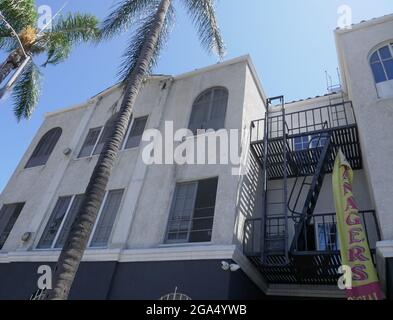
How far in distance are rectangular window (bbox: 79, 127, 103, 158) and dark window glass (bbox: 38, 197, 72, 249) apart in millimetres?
2041

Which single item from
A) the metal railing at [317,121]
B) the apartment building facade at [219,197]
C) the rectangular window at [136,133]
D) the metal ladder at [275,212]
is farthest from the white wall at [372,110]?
the rectangular window at [136,133]

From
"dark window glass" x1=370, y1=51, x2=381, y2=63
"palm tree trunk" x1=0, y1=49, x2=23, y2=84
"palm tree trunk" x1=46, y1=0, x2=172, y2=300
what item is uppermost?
"palm tree trunk" x1=0, y1=49, x2=23, y2=84

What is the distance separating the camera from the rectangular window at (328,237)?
9.42 meters

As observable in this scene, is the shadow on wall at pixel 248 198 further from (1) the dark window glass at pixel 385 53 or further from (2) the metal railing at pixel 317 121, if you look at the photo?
(1) the dark window glass at pixel 385 53

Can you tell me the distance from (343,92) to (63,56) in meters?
11.9

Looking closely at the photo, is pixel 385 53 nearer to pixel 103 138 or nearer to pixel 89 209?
pixel 89 209

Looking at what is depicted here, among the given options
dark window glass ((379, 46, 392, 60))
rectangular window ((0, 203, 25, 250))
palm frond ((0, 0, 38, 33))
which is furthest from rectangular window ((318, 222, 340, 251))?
palm frond ((0, 0, 38, 33))

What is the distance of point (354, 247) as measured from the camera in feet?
22.5

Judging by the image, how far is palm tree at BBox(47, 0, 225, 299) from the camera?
5.70m

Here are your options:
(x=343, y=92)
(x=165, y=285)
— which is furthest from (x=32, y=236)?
(x=343, y=92)

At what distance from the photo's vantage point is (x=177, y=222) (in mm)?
9242

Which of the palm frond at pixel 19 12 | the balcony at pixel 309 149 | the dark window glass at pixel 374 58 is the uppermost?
the palm frond at pixel 19 12

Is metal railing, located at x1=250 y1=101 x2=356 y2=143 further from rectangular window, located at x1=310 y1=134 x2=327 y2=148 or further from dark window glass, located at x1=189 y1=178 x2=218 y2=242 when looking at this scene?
dark window glass, located at x1=189 y1=178 x2=218 y2=242

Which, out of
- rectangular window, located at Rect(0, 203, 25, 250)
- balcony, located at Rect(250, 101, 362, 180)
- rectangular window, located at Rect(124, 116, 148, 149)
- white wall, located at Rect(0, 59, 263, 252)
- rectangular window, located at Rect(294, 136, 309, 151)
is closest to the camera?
white wall, located at Rect(0, 59, 263, 252)
